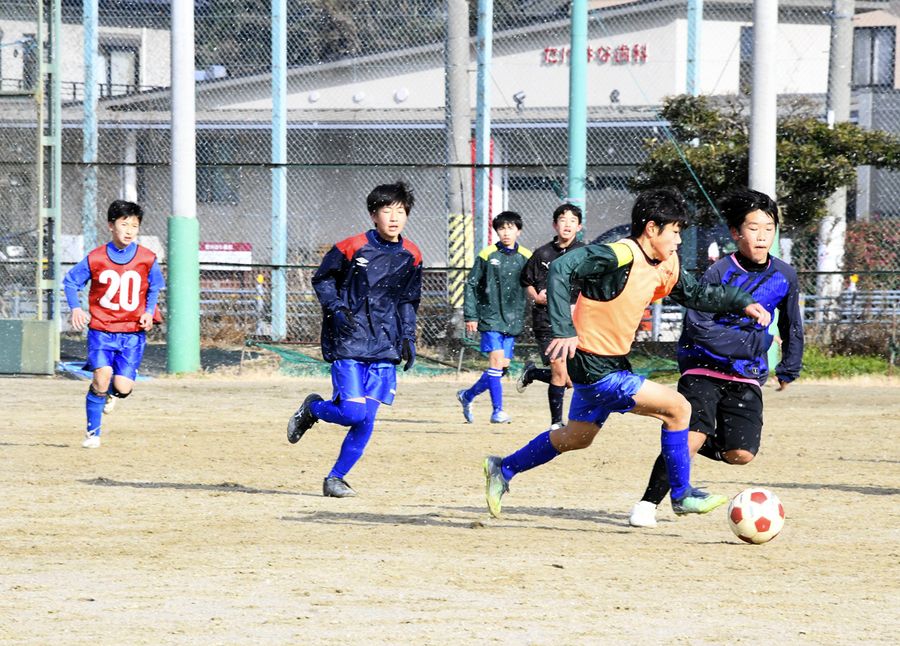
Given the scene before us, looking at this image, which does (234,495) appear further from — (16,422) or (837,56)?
(837,56)

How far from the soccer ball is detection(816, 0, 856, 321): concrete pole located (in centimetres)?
943

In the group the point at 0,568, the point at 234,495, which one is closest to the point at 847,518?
the point at 234,495

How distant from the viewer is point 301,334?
57.1 ft

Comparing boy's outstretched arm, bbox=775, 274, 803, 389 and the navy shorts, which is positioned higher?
boy's outstretched arm, bbox=775, 274, 803, 389

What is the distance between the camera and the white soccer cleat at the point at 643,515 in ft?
24.0

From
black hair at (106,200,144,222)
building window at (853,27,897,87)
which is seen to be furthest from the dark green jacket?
building window at (853,27,897,87)

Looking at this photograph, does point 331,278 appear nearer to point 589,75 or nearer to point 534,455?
point 534,455

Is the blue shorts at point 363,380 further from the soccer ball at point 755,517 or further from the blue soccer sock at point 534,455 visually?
the soccer ball at point 755,517

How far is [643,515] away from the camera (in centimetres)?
732

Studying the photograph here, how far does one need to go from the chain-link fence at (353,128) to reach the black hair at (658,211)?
28.6 feet

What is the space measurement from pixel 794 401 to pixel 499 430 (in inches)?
155

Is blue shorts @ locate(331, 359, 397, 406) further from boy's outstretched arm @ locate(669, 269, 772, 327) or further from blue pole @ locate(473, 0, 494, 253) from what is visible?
blue pole @ locate(473, 0, 494, 253)

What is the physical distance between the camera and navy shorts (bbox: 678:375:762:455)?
730 centimetres

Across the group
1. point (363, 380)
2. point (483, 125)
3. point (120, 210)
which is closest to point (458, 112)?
point (483, 125)
